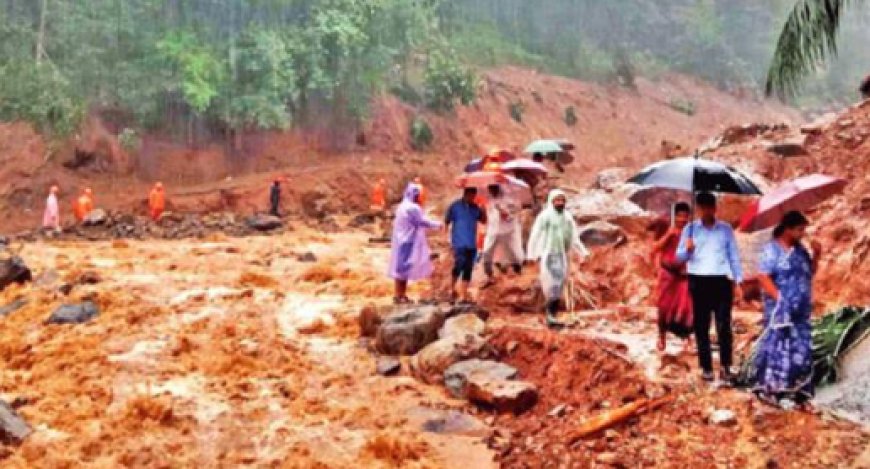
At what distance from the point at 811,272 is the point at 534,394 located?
2.40 m

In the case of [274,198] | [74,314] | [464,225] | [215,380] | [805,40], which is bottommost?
[215,380]

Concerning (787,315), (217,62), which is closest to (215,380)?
(787,315)

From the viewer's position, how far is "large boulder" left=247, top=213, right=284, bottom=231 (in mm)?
22312

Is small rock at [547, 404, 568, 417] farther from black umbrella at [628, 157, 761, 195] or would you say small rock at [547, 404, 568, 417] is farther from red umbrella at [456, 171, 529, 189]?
red umbrella at [456, 171, 529, 189]

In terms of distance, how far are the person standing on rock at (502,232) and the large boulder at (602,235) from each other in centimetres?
136

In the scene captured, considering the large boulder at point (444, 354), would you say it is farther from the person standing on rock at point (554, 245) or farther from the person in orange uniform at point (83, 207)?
the person in orange uniform at point (83, 207)

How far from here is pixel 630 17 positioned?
164 feet

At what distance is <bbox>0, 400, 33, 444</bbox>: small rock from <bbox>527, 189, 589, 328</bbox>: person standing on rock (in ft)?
15.7

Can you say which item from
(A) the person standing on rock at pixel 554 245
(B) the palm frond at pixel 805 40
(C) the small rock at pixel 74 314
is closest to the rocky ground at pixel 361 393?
(C) the small rock at pixel 74 314

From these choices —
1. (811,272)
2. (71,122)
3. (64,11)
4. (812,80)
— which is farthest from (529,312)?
(812,80)

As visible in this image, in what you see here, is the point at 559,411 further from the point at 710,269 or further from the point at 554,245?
the point at 554,245

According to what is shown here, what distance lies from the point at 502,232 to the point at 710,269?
4.55 metres

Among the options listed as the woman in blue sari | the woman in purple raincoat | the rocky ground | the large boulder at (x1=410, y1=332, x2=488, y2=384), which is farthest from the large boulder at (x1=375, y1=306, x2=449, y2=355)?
the woman in blue sari

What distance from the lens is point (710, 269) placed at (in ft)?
20.8
